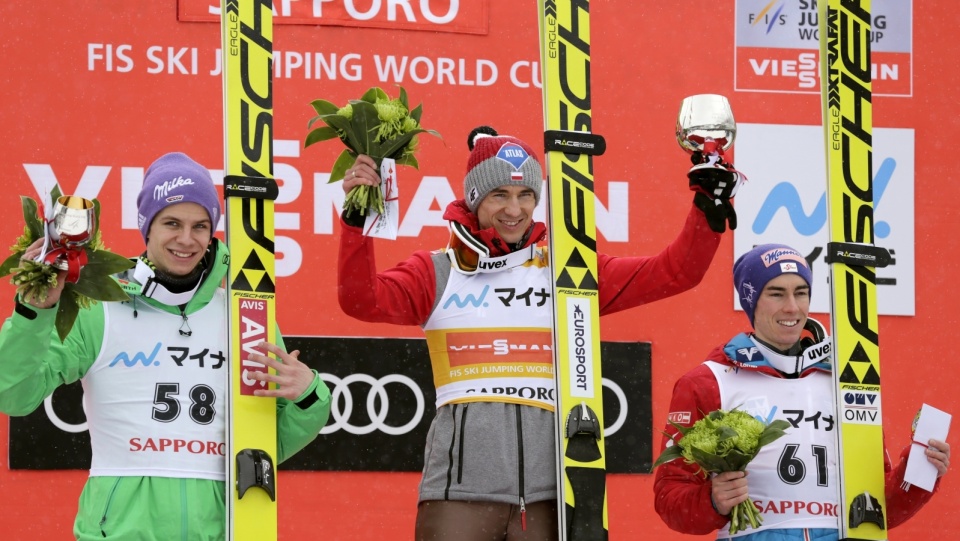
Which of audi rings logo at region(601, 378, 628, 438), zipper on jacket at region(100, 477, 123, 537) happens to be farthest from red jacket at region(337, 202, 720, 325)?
audi rings logo at region(601, 378, 628, 438)

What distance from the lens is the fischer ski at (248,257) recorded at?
11.4 feet

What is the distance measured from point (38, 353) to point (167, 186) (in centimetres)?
55

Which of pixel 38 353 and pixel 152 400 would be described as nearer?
pixel 38 353

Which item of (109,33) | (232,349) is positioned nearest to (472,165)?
(232,349)

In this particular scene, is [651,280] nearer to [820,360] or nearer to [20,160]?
[820,360]

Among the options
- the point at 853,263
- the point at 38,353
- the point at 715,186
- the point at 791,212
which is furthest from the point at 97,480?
the point at 791,212

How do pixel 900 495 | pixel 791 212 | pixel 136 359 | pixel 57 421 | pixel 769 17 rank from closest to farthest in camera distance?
1. pixel 136 359
2. pixel 900 495
3. pixel 57 421
4. pixel 791 212
5. pixel 769 17

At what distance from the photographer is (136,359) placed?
3443 millimetres

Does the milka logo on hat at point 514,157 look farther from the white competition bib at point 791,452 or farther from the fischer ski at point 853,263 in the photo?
the fischer ski at point 853,263

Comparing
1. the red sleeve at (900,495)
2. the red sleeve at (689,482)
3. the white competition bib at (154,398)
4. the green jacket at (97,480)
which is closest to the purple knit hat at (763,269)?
the red sleeve at (689,482)

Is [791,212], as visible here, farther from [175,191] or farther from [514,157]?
[175,191]

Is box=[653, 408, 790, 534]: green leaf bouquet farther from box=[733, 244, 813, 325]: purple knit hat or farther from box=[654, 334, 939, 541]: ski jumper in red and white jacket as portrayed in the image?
box=[733, 244, 813, 325]: purple knit hat

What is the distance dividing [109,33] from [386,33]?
1007 mm

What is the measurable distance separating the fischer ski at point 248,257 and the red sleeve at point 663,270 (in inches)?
35.1
